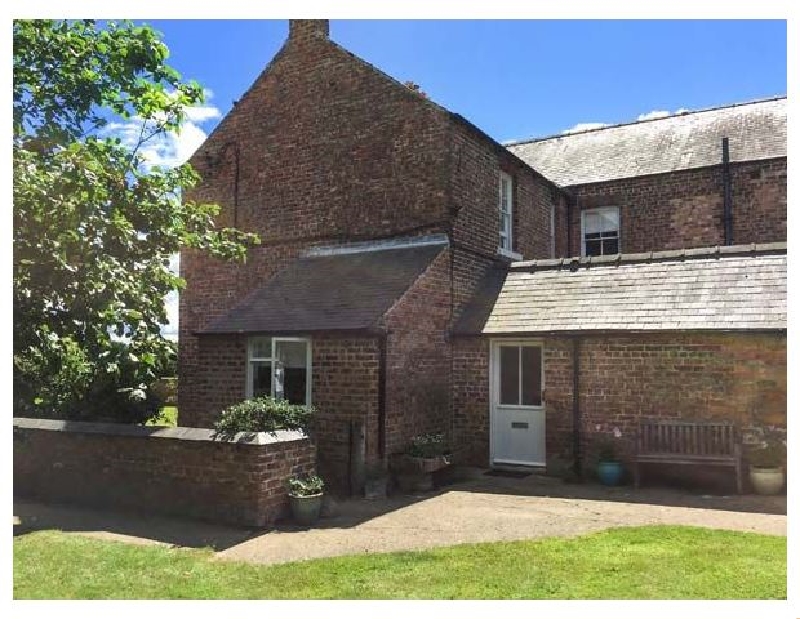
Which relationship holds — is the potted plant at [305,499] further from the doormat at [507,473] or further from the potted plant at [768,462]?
the potted plant at [768,462]

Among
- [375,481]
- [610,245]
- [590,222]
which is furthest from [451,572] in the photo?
[590,222]

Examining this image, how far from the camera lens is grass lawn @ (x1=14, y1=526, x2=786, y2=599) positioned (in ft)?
20.1

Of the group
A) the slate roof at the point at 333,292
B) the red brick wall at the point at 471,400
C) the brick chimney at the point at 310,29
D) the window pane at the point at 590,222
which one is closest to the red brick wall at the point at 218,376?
the slate roof at the point at 333,292

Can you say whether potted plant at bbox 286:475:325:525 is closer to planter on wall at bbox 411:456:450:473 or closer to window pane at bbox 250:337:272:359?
planter on wall at bbox 411:456:450:473

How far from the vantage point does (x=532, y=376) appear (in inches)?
493

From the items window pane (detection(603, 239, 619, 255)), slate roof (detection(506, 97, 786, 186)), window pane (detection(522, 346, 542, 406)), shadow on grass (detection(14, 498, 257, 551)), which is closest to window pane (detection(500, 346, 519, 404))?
window pane (detection(522, 346, 542, 406))

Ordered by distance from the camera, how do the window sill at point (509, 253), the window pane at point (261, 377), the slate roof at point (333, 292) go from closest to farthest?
1. the slate roof at point (333, 292)
2. the window pane at point (261, 377)
3. the window sill at point (509, 253)

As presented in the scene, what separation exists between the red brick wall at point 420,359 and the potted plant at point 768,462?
517 centimetres

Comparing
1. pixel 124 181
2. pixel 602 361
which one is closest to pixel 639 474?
pixel 602 361

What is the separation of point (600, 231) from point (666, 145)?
10.5 feet

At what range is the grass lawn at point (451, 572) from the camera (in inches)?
242

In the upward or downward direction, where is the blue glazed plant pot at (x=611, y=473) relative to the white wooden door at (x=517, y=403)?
downward

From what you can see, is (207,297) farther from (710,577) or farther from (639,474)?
(710,577)

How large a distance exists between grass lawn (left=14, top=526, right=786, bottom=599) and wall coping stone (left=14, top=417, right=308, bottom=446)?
5.35 feet
